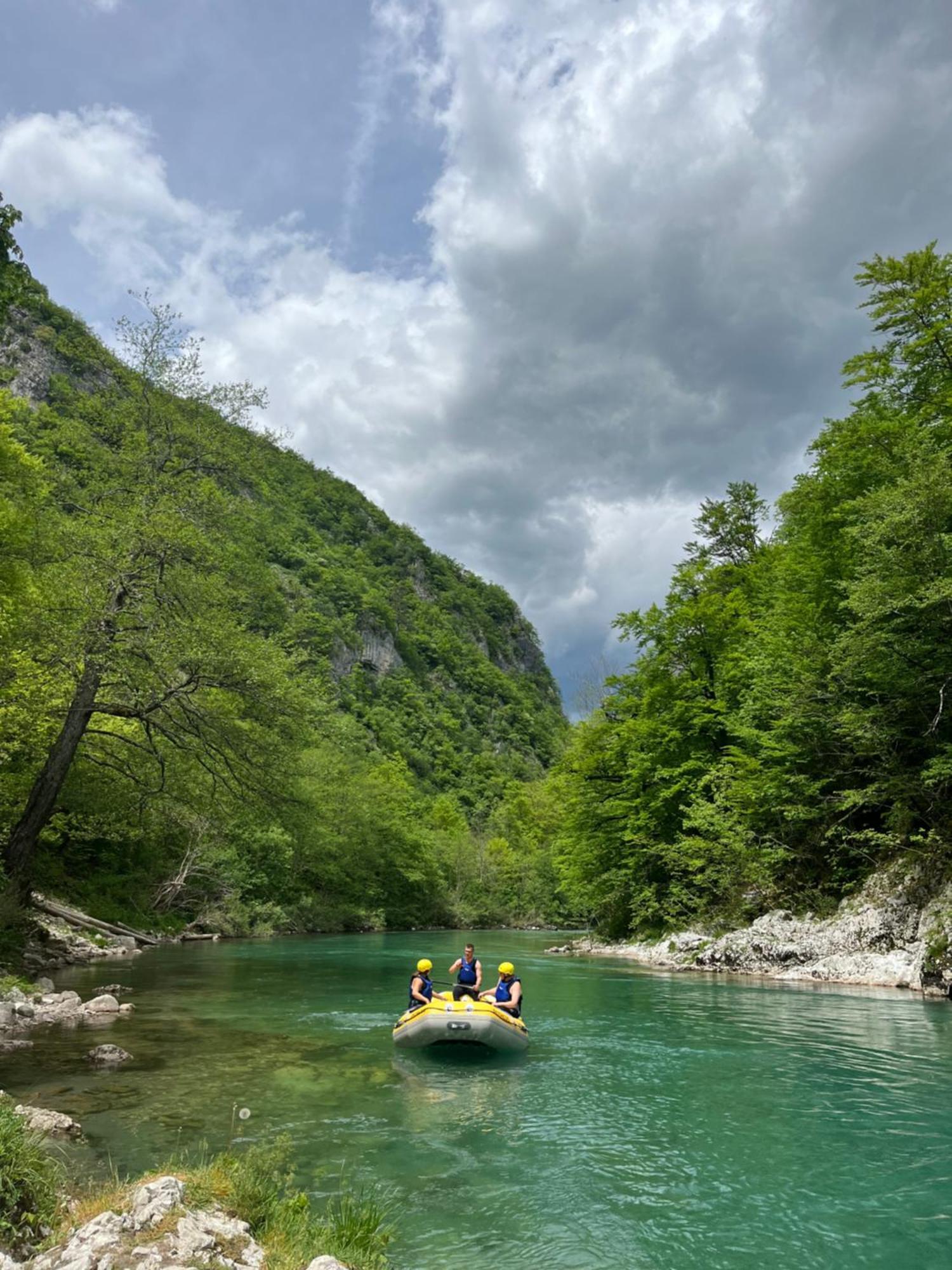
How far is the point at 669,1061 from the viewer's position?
1128 cm

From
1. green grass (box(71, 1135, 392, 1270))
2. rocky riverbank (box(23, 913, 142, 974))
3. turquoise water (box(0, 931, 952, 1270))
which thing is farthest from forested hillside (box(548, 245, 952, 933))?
rocky riverbank (box(23, 913, 142, 974))

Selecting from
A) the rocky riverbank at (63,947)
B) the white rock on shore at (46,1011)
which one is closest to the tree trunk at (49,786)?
the white rock on shore at (46,1011)

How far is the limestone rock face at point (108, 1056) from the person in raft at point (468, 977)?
5.56 m

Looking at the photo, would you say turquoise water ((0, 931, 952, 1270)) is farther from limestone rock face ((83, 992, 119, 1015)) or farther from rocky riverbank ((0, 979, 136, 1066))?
limestone rock face ((83, 992, 119, 1015))

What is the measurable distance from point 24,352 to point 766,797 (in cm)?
8352

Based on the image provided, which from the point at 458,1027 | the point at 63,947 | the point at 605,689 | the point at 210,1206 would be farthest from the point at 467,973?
the point at 605,689

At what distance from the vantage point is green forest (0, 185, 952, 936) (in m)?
15.9

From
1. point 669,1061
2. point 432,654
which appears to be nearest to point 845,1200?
point 669,1061

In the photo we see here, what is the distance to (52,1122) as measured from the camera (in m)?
6.70

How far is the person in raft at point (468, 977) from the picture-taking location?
14.1 m

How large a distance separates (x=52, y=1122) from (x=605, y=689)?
3229cm

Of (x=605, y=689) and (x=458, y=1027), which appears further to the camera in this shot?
(x=605, y=689)

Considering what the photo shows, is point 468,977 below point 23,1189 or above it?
above

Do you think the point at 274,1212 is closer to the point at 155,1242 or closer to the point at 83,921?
the point at 155,1242
